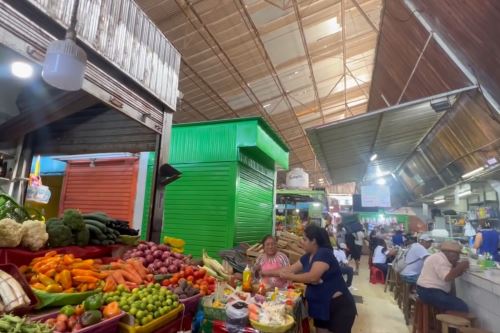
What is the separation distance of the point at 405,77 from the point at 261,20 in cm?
363

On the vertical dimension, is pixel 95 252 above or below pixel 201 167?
below

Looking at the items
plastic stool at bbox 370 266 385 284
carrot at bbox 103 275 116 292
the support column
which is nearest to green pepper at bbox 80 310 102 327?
carrot at bbox 103 275 116 292

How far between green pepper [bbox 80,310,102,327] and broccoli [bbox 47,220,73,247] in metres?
1.21

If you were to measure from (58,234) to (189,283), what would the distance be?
1382mm

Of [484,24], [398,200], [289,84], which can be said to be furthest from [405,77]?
[398,200]

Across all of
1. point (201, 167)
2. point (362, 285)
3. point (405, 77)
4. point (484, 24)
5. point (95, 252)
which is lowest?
point (362, 285)

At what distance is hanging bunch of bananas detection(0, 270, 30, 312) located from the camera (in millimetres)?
1929

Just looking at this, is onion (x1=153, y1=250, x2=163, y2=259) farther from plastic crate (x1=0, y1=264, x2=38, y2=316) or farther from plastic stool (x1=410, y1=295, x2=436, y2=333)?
plastic stool (x1=410, y1=295, x2=436, y2=333)

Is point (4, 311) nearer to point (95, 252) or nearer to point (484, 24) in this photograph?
point (95, 252)

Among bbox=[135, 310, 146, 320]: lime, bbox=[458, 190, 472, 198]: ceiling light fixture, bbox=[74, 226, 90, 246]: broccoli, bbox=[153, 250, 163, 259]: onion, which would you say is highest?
bbox=[458, 190, 472, 198]: ceiling light fixture

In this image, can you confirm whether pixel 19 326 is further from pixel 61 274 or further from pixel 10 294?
pixel 61 274

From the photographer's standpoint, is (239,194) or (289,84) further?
(289,84)

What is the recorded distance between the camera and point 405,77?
22.5 feet

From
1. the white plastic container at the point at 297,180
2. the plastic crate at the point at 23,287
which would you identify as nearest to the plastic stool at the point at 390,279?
the white plastic container at the point at 297,180
